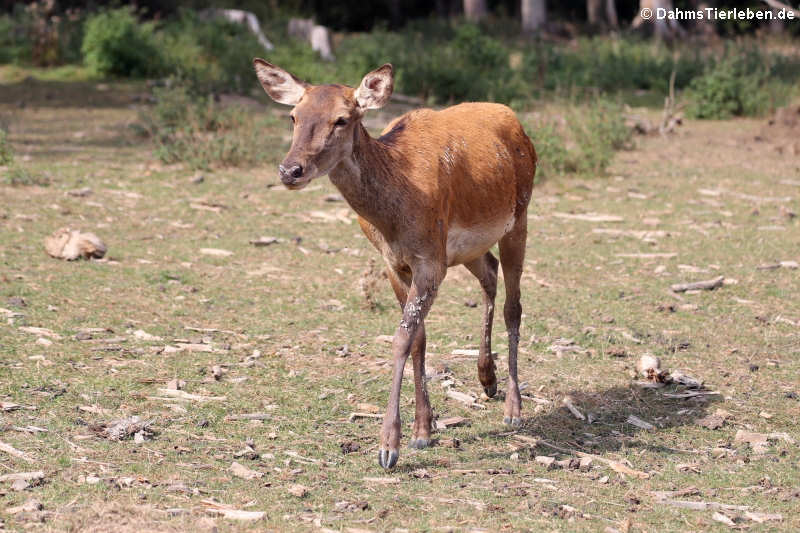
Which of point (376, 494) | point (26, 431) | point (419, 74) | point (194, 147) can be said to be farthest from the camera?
point (419, 74)

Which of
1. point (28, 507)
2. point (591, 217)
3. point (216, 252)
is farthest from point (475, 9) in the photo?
point (28, 507)

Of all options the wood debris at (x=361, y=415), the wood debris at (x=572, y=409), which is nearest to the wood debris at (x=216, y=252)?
the wood debris at (x=361, y=415)

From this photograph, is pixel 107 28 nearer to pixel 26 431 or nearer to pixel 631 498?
pixel 26 431

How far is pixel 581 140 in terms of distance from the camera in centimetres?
1647

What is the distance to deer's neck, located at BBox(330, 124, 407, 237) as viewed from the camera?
253 inches

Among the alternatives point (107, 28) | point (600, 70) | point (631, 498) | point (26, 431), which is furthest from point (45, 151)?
point (600, 70)

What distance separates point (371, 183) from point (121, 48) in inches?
697

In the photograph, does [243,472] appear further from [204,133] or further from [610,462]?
[204,133]

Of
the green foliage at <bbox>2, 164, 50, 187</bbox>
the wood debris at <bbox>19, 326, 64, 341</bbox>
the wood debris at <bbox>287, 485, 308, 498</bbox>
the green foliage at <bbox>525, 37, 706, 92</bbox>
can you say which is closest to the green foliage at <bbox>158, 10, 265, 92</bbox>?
the green foliage at <bbox>525, 37, 706, 92</bbox>

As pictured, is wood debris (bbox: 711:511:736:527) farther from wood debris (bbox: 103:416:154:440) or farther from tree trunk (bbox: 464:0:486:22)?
tree trunk (bbox: 464:0:486:22)

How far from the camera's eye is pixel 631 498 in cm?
597

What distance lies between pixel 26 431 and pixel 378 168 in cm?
261

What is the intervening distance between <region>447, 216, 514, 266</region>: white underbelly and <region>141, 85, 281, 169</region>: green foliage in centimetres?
844

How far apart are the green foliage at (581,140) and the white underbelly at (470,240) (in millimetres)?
8132
